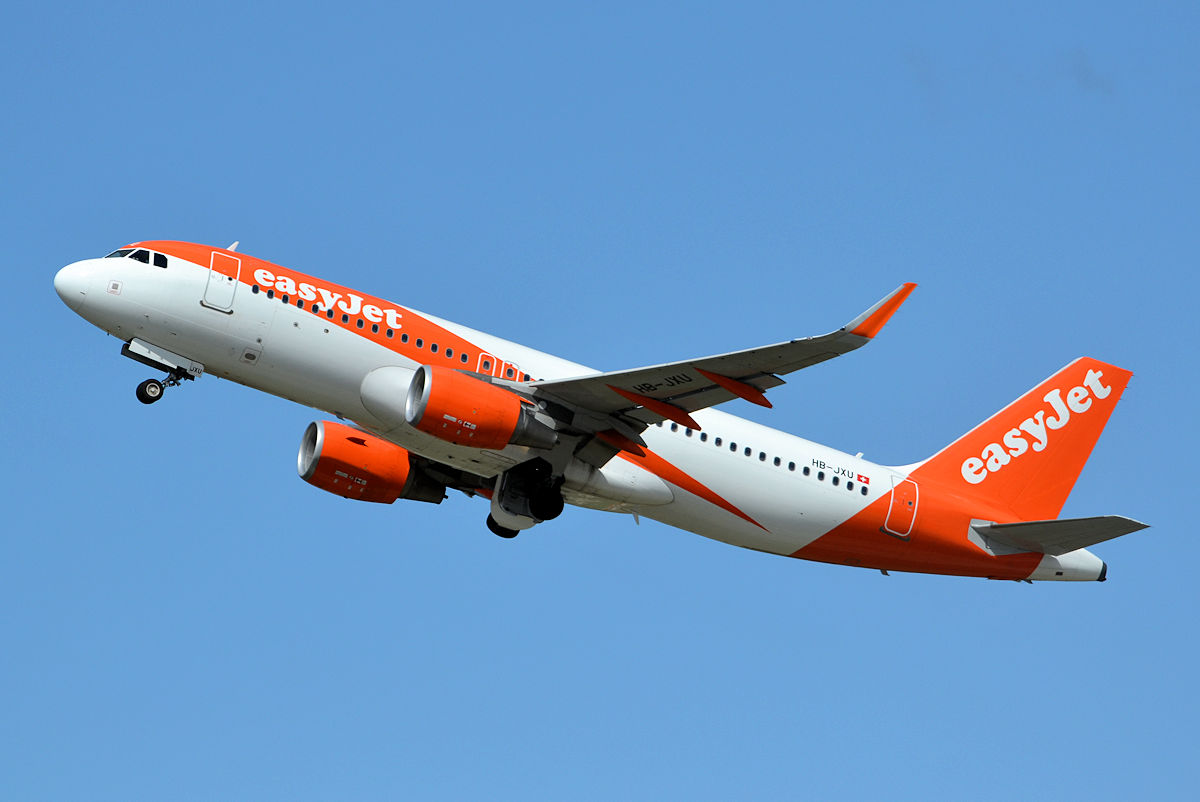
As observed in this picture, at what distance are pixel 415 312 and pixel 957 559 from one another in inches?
570

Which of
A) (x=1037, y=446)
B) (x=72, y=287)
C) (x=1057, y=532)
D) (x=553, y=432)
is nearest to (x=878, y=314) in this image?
(x=553, y=432)

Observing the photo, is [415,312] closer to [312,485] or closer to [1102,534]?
[312,485]

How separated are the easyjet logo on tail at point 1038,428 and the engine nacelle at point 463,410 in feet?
42.1

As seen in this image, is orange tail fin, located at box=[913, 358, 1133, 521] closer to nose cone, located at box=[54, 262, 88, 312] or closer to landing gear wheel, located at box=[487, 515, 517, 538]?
landing gear wheel, located at box=[487, 515, 517, 538]

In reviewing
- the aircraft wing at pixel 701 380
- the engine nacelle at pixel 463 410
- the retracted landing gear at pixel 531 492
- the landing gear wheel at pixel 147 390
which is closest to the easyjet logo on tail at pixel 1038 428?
the aircraft wing at pixel 701 380

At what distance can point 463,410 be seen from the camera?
3017 centimetres

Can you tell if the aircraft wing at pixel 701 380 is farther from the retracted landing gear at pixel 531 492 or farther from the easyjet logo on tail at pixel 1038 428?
the easyjet logo on tail at pixel 1038 428

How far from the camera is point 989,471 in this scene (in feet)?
123

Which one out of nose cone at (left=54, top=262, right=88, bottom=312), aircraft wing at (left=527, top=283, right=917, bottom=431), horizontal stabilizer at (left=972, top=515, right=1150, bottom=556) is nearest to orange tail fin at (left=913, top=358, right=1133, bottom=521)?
horizontal stabilizer at (left=972, top=515, right=1150, bottom=556)

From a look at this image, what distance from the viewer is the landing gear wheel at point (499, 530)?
3653 cm

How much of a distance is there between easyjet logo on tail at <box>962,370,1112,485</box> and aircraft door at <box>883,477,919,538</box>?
2.45 m

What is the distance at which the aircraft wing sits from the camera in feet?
87.2

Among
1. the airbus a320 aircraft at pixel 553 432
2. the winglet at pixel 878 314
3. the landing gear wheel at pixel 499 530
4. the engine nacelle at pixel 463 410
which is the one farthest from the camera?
the landing gear wheel at pixel 499 530

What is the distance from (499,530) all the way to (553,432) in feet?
19.3
